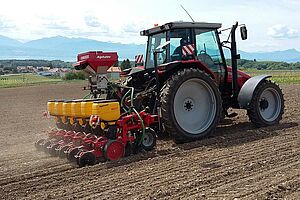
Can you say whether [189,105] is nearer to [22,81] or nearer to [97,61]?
[97,61]

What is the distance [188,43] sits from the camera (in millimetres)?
8648

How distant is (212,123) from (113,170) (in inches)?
115

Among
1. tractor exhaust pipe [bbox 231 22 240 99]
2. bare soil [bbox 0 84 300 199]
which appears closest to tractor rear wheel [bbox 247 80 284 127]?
tractor exhaust pipe [bbox 231 22 240 99]

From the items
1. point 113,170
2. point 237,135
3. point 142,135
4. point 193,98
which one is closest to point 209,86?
point 193,98

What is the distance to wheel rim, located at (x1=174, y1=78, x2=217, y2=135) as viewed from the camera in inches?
320

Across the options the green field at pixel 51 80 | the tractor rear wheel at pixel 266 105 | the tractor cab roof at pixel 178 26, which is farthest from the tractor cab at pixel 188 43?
the green field at pixel 51 80

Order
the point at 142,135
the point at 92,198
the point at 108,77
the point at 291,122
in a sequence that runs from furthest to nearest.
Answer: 1. the point at 291,122
2. the point at 108,77
3. the point at 142,135
4. the point at 92,198

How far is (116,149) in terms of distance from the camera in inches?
267

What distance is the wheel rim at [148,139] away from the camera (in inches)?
291

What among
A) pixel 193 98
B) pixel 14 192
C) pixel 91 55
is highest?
pixel 91 55

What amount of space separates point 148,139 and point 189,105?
51.6 inches

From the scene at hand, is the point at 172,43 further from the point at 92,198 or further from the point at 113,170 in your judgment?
the point at 92,198

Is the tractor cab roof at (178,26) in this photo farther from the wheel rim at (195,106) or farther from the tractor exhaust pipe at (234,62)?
the wheel rim at (195,106)

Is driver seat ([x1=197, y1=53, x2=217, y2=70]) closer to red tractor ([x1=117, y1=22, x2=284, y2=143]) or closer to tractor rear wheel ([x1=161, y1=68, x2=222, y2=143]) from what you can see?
red tractor ([x1=117, y1=22, x2=284, y2=143])
